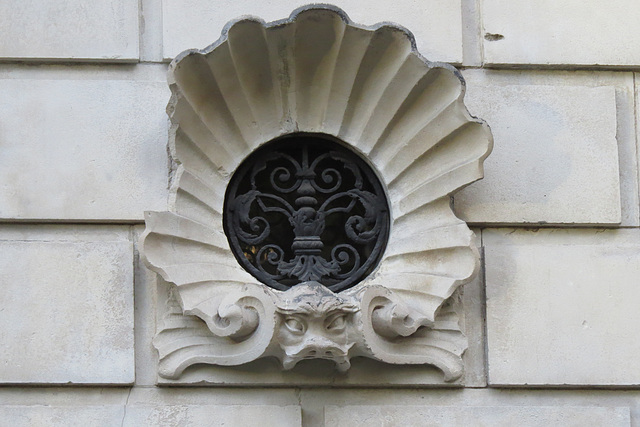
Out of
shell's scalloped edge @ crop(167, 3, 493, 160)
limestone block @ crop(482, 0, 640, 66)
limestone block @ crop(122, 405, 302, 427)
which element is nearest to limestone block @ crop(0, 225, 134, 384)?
limestone block @ crop(122, 405, 302, 427)

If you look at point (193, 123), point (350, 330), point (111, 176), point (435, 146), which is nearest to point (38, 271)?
point (111, 176)

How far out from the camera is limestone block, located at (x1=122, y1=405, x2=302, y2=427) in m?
3.34

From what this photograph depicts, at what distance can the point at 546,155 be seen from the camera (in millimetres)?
3652

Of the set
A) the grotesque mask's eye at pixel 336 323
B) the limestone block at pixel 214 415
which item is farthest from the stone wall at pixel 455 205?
the grotesque mask's eye at pixel 336 323

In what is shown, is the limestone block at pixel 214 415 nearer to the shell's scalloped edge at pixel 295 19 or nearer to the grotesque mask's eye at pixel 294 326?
the grotesque mask's eye at pixel 294 326

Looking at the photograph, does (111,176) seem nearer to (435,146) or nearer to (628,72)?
(435,146)

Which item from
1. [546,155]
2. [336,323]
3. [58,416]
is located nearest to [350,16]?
[546,155]

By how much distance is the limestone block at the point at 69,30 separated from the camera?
3.56 meters

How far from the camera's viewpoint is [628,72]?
375cm

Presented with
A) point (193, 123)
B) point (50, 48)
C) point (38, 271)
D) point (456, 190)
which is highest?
point (50, 48)

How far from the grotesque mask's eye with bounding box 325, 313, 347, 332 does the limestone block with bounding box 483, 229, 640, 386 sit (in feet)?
1.61

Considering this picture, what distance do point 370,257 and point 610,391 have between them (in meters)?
0.84

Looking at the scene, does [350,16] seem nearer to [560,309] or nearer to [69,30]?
[69,30]

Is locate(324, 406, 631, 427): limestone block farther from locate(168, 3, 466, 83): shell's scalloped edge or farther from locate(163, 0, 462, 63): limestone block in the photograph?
locate(163, 0, 462, 63): limestone block
